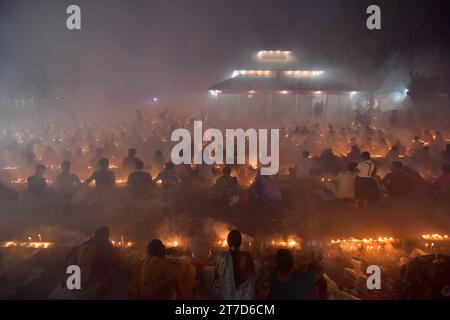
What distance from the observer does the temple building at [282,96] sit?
22.9 m

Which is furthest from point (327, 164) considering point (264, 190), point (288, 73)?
point (288, 73)

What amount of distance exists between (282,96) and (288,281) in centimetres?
2181

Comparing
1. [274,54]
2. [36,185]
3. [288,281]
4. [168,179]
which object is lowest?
[288,281]

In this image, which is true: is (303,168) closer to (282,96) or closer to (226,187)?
(226,187)

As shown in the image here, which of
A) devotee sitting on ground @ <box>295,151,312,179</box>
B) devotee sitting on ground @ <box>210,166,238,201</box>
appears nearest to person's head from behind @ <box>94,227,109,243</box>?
devotee sitting on ground @ <box>210,166,238,201</box>

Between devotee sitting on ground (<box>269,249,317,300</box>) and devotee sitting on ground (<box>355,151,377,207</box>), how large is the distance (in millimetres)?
4271

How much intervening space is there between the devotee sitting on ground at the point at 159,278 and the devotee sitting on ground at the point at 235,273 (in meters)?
0.42

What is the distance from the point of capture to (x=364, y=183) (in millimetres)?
7301

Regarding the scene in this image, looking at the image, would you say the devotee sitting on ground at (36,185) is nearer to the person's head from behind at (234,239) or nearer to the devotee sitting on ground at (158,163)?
the devotee sitting on ground at (158,163)

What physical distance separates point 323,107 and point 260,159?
15.1 m
